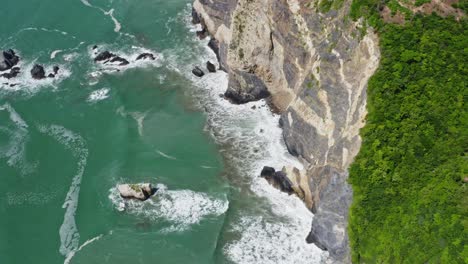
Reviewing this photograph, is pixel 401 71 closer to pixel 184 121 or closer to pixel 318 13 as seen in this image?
pixel 318 13

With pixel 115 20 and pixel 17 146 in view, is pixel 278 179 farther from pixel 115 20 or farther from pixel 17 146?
pixel 115 20

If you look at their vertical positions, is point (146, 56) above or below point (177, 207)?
above

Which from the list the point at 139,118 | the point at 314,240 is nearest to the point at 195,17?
the point at 139,118

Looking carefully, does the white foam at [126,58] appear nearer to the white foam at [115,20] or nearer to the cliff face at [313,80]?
the white foam at [115,20]

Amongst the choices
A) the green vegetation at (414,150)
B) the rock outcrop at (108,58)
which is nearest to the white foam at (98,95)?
the rock outcrop at (108,58)

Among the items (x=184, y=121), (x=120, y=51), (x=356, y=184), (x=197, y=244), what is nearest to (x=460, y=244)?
(x=356, y=184)

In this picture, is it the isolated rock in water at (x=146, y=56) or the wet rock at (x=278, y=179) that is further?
the isolated rock in water at (x=146, y=56)
